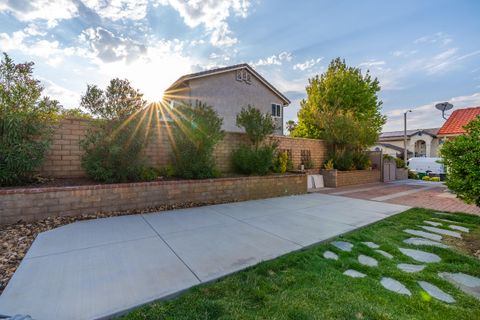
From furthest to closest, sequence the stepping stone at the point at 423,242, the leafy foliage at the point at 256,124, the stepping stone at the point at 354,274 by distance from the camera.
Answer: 1. the leafy foliage at the point at 256,124
2. the stepping stone at the point at 423,242
3. the stepping stone at the point at 354,274

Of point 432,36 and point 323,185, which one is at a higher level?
point 432,36

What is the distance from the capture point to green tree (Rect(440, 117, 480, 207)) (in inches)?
143

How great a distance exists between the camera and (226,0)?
6.73 m

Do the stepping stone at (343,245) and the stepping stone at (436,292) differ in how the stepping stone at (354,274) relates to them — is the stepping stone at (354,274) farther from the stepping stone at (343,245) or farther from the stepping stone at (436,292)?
the stepping stone at (343,245)

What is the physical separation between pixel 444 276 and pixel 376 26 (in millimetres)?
8019

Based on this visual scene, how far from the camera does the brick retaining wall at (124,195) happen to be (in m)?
4.14

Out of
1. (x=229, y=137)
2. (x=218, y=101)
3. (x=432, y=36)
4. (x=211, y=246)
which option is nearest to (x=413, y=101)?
(x=432, y=36)

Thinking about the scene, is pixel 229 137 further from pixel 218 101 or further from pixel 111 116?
pixel 218 101

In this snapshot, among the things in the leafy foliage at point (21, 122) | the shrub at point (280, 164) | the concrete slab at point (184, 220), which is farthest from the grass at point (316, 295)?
the shrub at point (280, 164)

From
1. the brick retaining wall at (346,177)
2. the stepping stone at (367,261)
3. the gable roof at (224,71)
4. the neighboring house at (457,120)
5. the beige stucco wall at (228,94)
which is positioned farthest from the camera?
the neighboring house at (457,120)

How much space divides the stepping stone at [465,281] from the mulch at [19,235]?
485 cm

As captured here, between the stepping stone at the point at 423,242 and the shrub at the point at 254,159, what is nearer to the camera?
the stepping stone at the point at 423,242

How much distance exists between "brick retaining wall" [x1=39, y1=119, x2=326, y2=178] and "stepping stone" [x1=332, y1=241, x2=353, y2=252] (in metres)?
5.38

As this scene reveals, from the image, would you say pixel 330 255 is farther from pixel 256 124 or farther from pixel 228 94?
pixel 228 94
